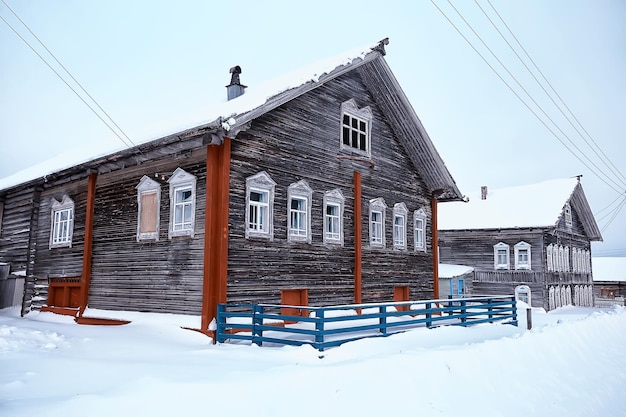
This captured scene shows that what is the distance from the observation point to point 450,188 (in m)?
21.4

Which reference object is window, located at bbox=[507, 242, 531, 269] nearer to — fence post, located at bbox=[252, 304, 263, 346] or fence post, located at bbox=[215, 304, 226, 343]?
fence post, located at bbox=[252, 304, 263, 346]

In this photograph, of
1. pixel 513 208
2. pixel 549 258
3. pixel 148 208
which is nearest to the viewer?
pixel 148 208

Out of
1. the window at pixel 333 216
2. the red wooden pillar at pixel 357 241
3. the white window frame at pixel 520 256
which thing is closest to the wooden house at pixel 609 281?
the white window frame at pixel 520 256

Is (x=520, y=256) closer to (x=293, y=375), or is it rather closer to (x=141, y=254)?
(x=141, y=254)

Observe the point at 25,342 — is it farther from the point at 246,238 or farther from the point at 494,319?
the point at 494,319

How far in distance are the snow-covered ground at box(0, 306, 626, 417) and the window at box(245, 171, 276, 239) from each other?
3.25 meters

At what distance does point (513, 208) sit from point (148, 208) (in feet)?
91.1

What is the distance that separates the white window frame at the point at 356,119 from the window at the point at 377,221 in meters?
1.83

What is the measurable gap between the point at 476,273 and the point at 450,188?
15189 millimetres

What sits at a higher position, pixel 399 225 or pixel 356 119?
pixel 356 119

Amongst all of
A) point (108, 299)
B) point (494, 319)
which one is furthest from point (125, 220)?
point (494, 319)

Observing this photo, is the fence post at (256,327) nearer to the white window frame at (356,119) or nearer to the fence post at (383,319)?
the fence post at (383,319)

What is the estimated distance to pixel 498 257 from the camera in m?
34.0

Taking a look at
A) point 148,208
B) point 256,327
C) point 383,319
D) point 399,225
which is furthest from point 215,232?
point 399,225
